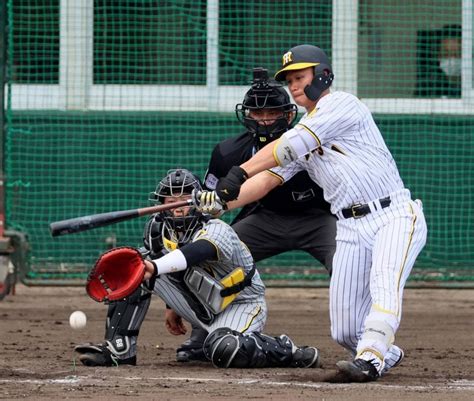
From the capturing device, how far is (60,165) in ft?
36.7

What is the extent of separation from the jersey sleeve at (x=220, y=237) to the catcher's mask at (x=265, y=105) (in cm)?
95

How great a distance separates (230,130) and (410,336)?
3463mm

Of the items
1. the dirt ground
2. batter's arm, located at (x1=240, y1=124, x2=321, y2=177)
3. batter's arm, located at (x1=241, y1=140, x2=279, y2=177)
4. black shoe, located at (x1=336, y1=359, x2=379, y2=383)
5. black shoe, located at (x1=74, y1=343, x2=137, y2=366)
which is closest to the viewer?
the dirt ground

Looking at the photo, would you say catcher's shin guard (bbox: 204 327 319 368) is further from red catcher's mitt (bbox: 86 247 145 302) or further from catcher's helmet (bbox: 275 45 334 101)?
catcher's helmet (bbox: 275 45 334 101)

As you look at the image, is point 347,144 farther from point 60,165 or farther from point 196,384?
point 60,165

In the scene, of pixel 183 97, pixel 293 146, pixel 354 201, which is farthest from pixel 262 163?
pixel 183 97

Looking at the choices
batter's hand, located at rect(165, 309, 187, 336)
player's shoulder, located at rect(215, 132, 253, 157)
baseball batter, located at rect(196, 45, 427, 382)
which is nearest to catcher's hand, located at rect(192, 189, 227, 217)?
baseball batter, located at rect(196, 45, 427, 382)

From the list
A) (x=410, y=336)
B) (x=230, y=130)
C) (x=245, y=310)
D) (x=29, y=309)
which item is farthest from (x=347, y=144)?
(x=230, y=130)

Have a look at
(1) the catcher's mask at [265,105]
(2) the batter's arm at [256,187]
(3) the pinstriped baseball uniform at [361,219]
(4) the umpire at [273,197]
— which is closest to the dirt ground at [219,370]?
(3) the pinstriped baseball uniform at [361,219]

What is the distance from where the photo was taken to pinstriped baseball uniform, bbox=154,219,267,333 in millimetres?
6520

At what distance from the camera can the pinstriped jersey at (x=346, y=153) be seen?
237 inches

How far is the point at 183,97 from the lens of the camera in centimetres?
1131

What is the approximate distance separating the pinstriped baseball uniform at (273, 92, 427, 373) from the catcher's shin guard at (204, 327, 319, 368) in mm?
335

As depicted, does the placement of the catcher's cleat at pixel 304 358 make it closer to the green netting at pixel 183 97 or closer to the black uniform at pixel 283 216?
the black uniform at pixel 283 216
